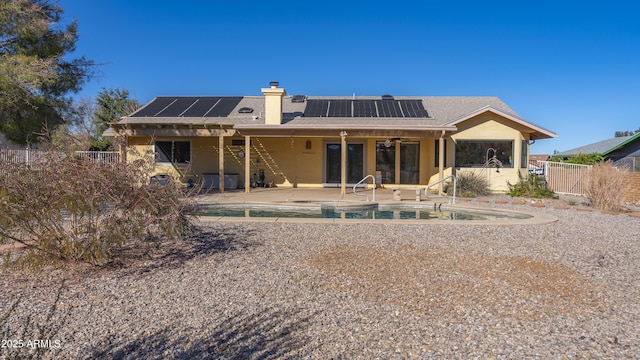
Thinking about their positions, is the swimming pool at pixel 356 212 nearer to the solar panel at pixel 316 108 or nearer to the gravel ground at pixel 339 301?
the gravel ground at pixel 339 301

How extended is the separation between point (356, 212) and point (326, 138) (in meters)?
7.17

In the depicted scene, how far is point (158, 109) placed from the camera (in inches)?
714

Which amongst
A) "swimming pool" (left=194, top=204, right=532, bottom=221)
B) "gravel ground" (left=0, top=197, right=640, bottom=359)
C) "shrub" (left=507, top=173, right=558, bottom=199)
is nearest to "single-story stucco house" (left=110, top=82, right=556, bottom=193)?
"shrub" (left=507, top=173, right=558, bottom=199)

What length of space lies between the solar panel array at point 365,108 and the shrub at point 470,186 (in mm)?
3647

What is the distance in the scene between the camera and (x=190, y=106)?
18.8m

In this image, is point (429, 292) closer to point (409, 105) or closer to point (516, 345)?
point (516, 345)

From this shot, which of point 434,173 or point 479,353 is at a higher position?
point 434,173

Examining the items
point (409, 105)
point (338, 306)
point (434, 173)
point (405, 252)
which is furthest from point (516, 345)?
point (409, 105)

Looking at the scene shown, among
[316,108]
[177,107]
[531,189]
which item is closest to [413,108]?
[316,108]

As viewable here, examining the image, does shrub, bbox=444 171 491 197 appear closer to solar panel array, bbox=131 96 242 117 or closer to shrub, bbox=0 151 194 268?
solar panel array, bbox=131 96 242 117

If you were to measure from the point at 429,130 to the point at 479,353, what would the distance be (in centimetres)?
1221

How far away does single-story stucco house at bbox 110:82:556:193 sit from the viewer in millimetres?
15078

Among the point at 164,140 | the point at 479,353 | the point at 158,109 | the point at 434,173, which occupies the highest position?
the point at 158,109

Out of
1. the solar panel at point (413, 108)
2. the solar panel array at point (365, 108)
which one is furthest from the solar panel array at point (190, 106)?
the solar panel at point (413, 108)
